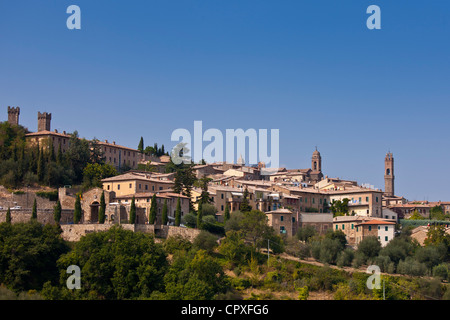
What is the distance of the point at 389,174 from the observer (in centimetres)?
12088

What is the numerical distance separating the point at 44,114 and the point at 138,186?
80.1 ft

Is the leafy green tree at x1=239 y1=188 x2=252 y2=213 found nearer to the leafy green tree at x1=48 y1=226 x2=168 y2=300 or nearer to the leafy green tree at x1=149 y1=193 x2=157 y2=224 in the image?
the leafy green tree at x1=149 y1=193 x2=157 y2=224

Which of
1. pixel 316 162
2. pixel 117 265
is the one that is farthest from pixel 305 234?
pixel 316 162

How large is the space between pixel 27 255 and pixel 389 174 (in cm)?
7383

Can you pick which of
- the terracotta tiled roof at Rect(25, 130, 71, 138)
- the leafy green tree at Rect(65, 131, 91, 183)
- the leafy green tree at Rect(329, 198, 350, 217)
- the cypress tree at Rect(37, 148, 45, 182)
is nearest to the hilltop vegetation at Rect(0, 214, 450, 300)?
the cypress tree at Rect(37, 148, 45, 182)

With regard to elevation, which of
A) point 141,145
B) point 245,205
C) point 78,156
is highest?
point 141,145

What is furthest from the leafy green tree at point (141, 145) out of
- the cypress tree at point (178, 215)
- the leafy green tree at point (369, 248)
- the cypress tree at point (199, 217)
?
the leafy green tree at point (369, 248)

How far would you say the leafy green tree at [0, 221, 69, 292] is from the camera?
58906 mm

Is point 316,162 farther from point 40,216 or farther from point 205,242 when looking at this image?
point 40,216

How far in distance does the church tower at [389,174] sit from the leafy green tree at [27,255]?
223 feet

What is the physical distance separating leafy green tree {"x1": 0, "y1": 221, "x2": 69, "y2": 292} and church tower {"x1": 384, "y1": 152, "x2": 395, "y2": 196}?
6808 cm

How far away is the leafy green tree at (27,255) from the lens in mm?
58906
